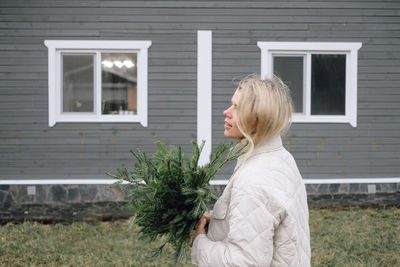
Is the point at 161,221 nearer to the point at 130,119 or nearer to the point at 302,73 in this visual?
the point at 130,119

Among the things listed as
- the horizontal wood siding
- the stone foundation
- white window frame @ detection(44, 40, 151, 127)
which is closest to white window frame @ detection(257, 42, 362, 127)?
the horizontal wood siding

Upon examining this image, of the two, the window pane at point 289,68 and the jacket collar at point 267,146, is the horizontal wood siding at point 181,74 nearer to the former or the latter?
the window pane at point 289,68

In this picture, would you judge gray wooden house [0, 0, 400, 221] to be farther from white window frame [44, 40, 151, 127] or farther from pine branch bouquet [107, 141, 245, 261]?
pine branch bouquet [107, 141, 245, 261]

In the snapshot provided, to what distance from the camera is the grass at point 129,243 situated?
5.27 m

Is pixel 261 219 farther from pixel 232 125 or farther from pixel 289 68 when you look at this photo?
pixel 289 68

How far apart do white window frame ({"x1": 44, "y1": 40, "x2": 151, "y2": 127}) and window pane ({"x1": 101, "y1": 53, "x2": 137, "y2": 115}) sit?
10 cm

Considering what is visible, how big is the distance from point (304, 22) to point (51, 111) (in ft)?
16.4

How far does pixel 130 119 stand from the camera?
8.52m

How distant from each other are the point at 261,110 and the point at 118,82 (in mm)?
7060

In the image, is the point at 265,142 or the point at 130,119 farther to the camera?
the point at 130,119

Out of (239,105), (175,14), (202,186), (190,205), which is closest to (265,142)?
(239,105)

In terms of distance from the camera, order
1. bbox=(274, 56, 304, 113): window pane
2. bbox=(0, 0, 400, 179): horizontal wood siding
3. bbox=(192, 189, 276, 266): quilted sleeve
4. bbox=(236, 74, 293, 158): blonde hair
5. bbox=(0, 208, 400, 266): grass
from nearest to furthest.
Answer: bbox=(192, 189, 276, 266): quilted sleeve < bbox=(236, 74, 293, 158): blonde hair < bbox=(0, 208, 400, 266): grass < bbox=(0, 0, 400, 179): horizontal wood siding < bbox=(274, 56, 304, 113): window pane

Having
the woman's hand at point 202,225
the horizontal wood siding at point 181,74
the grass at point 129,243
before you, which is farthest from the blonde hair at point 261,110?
the horizontal wood siding at point 181,74

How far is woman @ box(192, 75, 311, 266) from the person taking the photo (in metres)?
1.71
